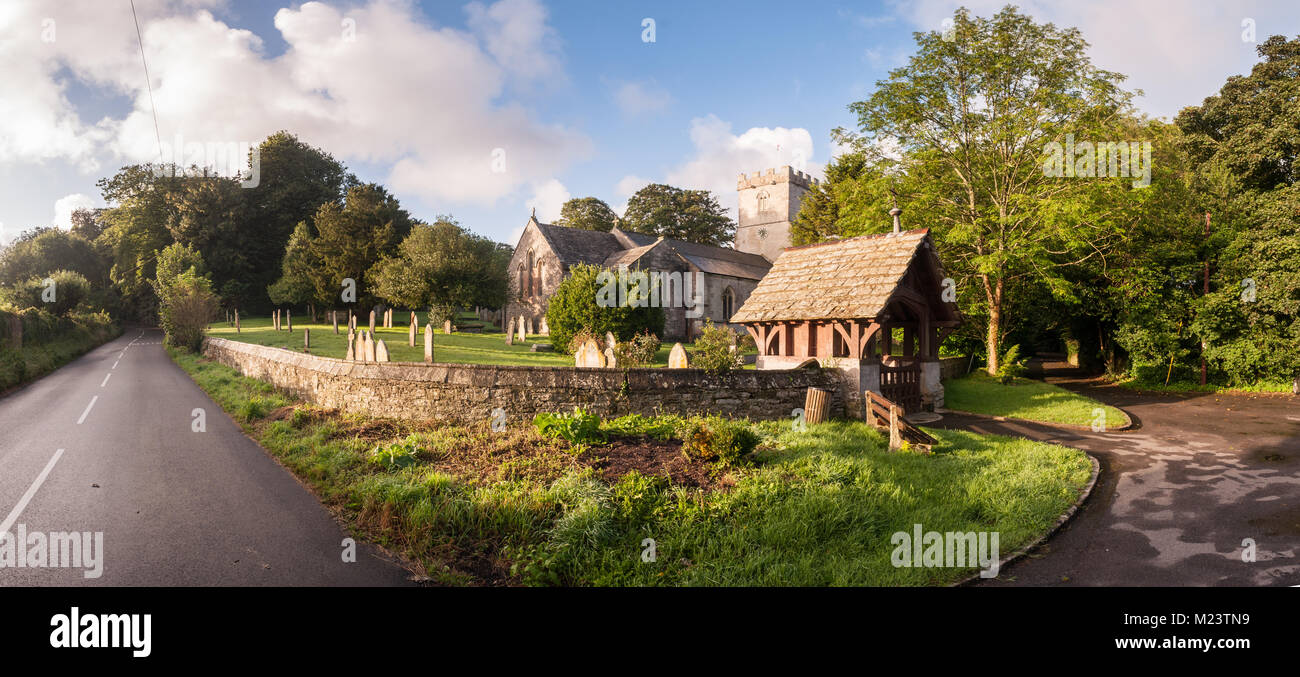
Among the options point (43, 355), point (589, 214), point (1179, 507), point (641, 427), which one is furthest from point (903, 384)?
point (589, 214)

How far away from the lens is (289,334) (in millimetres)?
31047

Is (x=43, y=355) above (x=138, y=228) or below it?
below

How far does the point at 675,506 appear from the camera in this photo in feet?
23.6

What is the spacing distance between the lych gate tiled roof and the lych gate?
0.03 metres

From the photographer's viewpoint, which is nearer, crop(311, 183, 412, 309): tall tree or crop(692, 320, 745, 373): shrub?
crop(692, 320, 745, 373): shrub

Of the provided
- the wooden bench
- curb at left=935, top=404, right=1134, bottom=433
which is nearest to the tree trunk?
curb at left=935, top=404, right=1134, bottom=433

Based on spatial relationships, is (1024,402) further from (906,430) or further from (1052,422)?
(906,430)

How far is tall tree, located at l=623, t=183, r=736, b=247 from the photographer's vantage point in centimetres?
7006

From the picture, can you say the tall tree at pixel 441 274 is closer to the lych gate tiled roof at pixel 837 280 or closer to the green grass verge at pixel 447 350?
the green grass verge at pixel 447 350

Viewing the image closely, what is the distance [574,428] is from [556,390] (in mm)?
1780

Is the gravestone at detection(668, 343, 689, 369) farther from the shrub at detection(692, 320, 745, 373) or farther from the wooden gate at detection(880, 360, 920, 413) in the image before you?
the wooden gate at detection(880, 360, 920, 413)

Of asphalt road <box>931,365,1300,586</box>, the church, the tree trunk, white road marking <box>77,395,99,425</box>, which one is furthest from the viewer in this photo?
the church

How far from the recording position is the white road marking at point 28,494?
705cm

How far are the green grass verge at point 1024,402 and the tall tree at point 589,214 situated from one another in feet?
172
